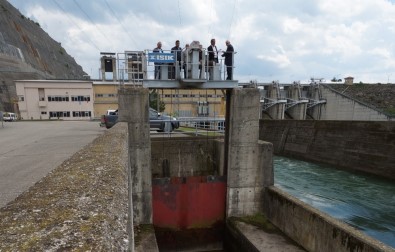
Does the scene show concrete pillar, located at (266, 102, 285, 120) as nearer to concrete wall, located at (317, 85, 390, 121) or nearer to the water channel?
concrete wall, located at (317, 85, 390, 121)

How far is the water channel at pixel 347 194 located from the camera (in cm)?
1032

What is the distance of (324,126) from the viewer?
2158cm

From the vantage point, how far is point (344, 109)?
3500cm

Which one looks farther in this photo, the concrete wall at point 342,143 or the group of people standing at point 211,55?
the concrete wall at point 342,143

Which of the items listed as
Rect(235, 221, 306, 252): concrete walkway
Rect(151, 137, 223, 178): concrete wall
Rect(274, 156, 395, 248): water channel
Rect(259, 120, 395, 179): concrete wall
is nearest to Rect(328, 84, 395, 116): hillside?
Rect(259, 120, 395, 179): concrete wall

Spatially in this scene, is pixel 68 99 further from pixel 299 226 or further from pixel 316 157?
pixel 299 226

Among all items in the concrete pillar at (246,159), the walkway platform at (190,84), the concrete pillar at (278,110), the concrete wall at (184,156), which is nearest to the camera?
the concrete pillar at (246,159)

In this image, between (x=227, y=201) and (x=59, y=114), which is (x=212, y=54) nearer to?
(x=227, y=201)

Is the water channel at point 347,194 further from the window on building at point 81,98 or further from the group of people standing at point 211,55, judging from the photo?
the window on building at point 81,98

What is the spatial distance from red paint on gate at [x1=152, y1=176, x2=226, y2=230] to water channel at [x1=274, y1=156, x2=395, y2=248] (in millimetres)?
5275

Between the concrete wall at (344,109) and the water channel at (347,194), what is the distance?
51.1ft

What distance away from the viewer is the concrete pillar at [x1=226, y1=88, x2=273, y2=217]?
8.87 m

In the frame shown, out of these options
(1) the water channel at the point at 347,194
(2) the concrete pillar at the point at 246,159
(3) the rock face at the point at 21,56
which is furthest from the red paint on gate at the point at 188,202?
(3) the rock face at the point at 21,56

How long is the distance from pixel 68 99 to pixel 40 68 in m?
29.7
